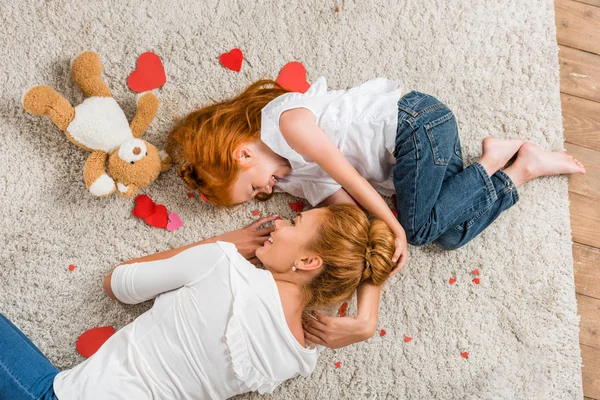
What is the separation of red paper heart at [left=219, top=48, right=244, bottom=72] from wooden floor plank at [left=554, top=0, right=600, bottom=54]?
103 cm

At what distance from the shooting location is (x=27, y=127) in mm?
1434

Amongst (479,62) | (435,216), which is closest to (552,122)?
(479,62)

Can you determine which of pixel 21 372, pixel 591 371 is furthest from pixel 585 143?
pixel 21 372

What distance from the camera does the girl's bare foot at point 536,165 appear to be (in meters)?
1.49

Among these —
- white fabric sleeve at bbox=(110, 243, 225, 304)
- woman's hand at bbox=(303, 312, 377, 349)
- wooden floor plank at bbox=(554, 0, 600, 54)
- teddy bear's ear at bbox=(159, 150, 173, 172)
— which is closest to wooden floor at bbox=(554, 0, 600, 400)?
wooden floor plank at bbox=(554, 0, 600, 54)

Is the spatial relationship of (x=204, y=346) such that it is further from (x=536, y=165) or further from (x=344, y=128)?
(x=536, y=165)

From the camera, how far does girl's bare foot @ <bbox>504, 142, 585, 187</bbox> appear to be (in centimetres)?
149

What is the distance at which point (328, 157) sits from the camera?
123 centimetres

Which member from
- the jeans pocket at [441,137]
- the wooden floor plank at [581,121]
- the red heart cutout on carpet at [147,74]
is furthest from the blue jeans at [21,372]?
the wooden floor plank at [581,121]

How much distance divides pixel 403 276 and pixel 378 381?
0.31 metres

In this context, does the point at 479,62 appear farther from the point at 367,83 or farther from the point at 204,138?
the point at 204,138

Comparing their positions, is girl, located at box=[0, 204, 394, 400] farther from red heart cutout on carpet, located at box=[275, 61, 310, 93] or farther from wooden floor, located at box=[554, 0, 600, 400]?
wooden floor, located at box=[554, 0, 600, 400]

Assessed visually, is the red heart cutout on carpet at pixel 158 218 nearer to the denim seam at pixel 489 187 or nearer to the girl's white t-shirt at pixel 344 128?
the girl's white t-shirt at pixel 344 128

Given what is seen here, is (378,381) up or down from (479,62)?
down
